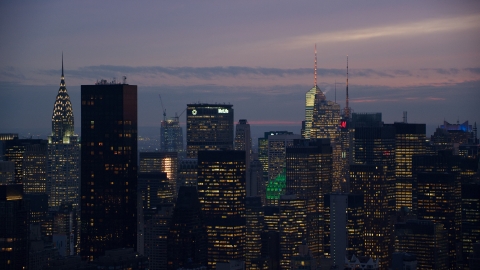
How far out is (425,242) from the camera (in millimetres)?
99125

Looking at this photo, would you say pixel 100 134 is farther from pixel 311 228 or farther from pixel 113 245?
pixel 311 228

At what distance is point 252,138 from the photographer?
145000 millimetres

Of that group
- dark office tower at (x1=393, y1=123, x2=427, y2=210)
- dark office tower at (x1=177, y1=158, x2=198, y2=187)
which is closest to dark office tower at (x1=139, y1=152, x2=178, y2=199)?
dark office tower at (x1=177, y1=158, x2=198, y2=187)

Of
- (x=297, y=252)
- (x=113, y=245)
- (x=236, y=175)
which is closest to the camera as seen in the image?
(x=113, y=245)

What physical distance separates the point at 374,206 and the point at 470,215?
46.8ft

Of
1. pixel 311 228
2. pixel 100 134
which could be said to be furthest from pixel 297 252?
pixel 100 134

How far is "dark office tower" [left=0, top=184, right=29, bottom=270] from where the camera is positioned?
7619 centimetres

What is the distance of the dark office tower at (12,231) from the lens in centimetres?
7619

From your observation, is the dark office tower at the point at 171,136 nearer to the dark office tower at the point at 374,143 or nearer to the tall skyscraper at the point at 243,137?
the tall skyscraper at the point at 243,137

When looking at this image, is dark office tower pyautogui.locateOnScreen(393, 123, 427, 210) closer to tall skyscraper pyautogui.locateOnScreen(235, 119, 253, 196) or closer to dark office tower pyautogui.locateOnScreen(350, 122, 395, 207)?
dark office tower pyautogui.locateOnScreen(350, 122, 395, 207)

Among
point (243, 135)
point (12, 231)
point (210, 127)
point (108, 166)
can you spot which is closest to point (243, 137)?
point (243, 135)

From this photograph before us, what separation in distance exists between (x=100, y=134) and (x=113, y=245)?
9.95 meters

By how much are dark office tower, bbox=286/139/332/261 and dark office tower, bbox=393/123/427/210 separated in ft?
28.6

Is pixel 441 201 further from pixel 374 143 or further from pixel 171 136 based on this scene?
pixel 171 136
